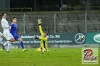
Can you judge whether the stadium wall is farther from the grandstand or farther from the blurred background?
the grandstand

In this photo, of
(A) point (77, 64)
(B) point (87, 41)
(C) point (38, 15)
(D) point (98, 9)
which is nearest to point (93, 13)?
(D) point (98, 9)

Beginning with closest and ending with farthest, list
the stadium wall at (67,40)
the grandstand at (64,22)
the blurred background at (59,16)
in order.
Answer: the stadium wall at (67,40) < the blurred background at (59,16) < the grandstand at (64,22)

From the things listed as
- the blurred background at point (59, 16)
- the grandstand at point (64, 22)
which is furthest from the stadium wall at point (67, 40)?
the grandstand at point (64, 22)

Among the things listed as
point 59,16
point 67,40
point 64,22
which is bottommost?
point 67,40

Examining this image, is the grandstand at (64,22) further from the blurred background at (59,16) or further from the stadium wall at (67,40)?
the stadium wall at (67,40)

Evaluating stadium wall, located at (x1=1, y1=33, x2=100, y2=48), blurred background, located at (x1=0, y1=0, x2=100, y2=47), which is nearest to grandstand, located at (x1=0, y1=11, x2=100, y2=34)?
blurred background, located at (x1=0, y1=0, x2=100, y2=47)

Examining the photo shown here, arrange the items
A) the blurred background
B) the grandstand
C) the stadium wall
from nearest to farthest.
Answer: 1. the stadium wall
2. the blurred background
3. the grandstand

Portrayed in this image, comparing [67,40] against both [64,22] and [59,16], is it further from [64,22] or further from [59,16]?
[59,16]

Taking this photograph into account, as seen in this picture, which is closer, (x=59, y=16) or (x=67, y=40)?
(x=67, y=40)

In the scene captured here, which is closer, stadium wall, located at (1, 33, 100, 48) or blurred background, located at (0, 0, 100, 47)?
stadium wall, located at (1, 33, 100, 48)

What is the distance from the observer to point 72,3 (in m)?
60.8

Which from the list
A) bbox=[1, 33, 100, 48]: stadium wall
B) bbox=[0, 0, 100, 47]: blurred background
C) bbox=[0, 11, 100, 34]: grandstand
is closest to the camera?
bbox=[1, 33, 100, 48]: stadium wall

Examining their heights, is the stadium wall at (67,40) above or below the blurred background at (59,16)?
below

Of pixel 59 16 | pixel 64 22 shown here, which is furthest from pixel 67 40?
pixel 59 16
